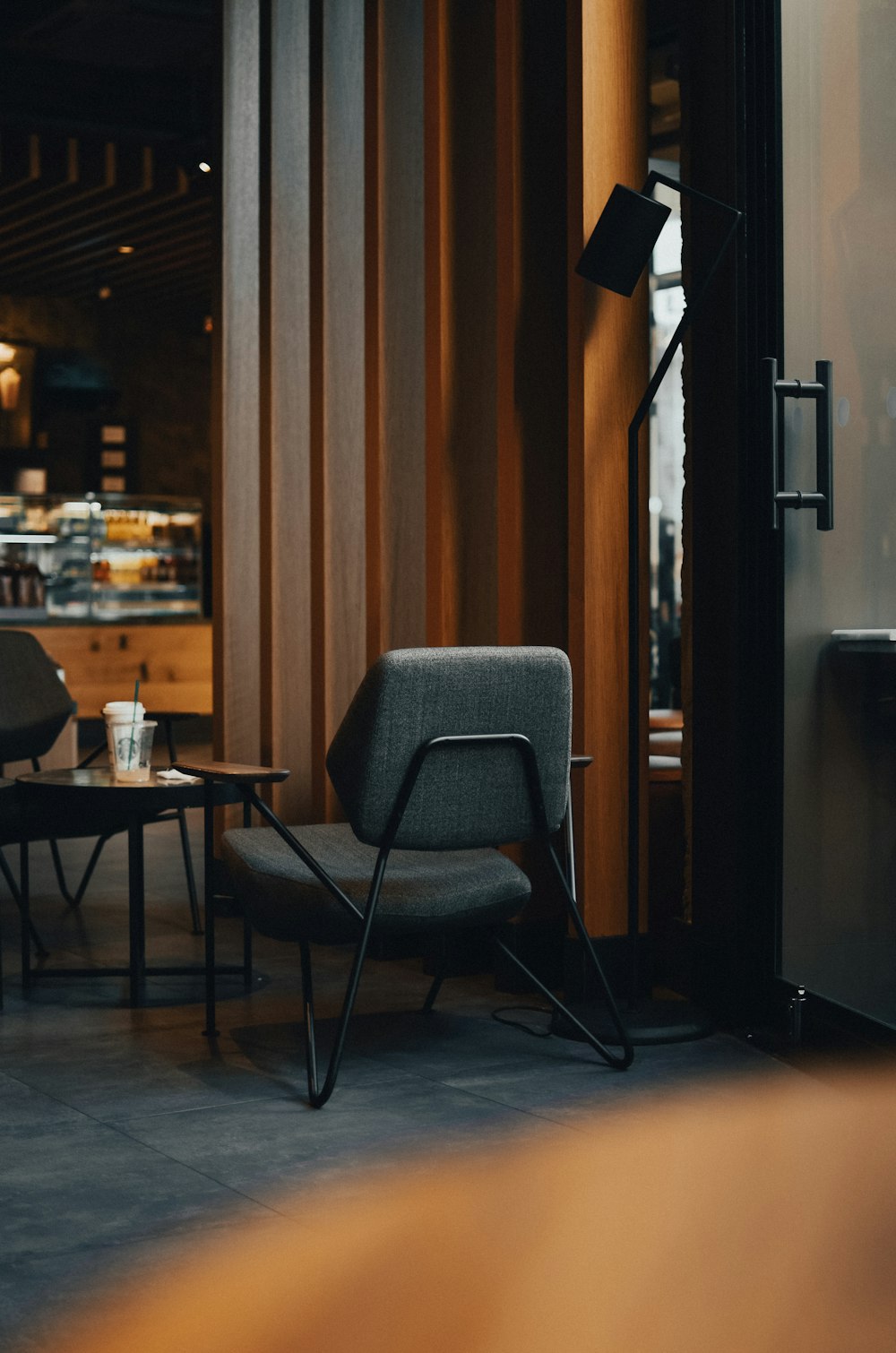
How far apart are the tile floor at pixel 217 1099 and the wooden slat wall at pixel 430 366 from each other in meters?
0.64

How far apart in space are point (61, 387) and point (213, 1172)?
1094cm

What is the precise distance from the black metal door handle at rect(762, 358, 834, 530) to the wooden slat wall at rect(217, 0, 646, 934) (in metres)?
0.67

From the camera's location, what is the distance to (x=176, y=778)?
3803mm

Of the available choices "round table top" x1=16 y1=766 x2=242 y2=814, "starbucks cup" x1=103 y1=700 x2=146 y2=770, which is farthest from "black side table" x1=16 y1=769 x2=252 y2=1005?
"starbucks cup" x1=103 y1=700 x2=146 y2=770

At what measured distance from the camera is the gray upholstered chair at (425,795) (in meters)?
2.96

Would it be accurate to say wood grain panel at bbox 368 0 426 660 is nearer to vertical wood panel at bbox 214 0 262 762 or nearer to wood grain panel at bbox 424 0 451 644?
wood grain panel at bbox 424 0 451 644

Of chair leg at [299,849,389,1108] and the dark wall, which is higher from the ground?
→ the dark wall

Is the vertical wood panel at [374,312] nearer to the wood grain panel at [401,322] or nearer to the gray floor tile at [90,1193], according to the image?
the wood grain panel at [401,322]

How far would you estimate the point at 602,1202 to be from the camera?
0.98m

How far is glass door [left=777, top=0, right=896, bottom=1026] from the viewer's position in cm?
334

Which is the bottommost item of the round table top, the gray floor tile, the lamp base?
the gray floor tile

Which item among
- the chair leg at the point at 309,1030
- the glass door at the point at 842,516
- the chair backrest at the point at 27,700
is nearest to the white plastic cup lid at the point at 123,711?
the chair leg at the point at 309,1030

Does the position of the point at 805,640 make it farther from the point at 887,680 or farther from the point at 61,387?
the point at 61,387

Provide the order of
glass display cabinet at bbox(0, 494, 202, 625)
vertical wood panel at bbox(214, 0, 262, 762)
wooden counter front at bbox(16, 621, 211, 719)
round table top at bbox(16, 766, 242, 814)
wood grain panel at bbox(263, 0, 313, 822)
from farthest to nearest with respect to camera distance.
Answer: wooden counter front at bbox(16, 621, 211, 719) < glass display cabinet at bbox(0, 494, 202, 625) < vertical wood panel at bbox(214, 0, 262, 762) < wood grain panel at bbox(263, 0, 313, 822) < round table top at bbox(16, 766, 242, 814)
